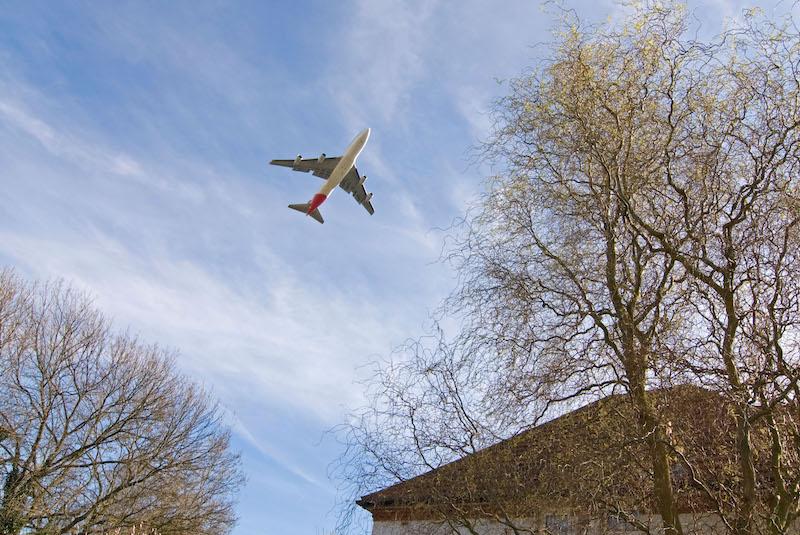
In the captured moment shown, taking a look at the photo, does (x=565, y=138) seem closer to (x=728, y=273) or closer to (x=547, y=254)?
(x=547, y=254)

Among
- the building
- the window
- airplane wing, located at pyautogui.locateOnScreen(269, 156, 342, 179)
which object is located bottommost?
the window

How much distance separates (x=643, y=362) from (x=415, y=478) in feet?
8.77

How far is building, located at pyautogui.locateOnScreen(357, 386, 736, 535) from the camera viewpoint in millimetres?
6164

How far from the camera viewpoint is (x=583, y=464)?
6.08 m

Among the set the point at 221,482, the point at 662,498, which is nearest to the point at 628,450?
the point at 662,498

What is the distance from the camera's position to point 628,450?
6070mm

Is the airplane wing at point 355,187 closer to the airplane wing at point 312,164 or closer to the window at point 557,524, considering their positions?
the airplane wing at point 312,164

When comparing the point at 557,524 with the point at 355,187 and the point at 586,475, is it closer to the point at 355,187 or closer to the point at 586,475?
the point at 586,475

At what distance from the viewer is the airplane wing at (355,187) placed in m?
28.6

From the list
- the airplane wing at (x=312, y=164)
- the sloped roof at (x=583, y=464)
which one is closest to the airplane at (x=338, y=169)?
the airplane wing at (x=312, y=164)

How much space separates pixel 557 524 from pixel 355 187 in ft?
75.8

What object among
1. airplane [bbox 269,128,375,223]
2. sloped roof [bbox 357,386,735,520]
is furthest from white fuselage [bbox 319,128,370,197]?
sloped roof [bbox 357,386,735,520]

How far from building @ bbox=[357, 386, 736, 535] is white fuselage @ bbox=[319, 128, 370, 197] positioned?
20804 mm

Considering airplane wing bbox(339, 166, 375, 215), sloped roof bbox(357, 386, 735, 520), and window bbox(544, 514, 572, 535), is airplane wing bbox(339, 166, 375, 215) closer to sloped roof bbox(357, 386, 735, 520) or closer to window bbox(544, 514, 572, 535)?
sloped roof bbox(357, 386, 735, 520)
